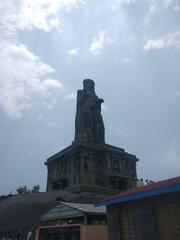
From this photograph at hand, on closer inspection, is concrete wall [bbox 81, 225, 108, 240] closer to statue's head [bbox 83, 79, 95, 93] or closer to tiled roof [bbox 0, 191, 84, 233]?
tiled roof [bbox 0, 191, 84, 233]

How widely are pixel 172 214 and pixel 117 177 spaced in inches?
1752

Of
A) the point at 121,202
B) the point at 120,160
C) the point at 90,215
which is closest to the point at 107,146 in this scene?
the point at 120,160

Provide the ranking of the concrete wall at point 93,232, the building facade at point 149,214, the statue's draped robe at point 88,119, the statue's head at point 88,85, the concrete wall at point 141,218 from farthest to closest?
the statue's head at point 88,85, the statue's draped robe at point 88,119, the concrete wall at point 93,232, the concrete wall at point 141,218, the building facade at point 149,214

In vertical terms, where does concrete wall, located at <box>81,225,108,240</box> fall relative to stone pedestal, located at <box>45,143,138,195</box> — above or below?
below

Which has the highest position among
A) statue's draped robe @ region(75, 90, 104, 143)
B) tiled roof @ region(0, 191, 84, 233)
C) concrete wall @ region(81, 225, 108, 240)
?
statue's draped robe @ region(75, 90, 104, 143)

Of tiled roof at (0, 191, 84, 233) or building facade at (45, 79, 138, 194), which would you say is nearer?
tiled roof at (0, 191, 84, 233)

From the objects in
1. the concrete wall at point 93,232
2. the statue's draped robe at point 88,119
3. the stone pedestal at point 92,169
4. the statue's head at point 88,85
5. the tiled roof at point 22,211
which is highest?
the statue's head at point 88,85

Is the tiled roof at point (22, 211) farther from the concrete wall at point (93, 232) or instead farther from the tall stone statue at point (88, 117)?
the tall stone statue at point (88, 117)

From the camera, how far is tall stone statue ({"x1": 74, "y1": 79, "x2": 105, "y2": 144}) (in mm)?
57875

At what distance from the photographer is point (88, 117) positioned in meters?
60.5

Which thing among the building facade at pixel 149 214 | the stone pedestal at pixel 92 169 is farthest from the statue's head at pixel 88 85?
the building facade at pixel 149 214

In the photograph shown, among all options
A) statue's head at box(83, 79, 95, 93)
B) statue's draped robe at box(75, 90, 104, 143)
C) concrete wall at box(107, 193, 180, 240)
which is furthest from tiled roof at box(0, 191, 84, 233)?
statue's head at box(83, 79, 95, 93)

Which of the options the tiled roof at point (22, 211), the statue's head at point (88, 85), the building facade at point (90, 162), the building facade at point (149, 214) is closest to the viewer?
the building facade at point (149, 214)

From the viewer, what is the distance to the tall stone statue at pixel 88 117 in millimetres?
57875
